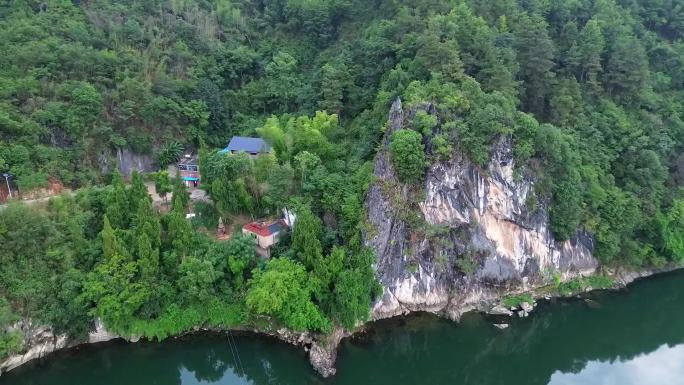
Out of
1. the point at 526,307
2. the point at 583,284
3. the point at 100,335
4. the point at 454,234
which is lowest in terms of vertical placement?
the point at 100,335

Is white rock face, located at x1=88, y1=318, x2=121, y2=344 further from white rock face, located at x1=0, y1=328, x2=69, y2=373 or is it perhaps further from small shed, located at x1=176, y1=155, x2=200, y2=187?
small shed, located at x1=176, y1=155, x2=200, y2=187

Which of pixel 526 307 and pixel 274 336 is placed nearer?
pixel 274 336

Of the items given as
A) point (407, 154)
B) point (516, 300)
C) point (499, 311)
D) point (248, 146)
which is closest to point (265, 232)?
point (248, 146)

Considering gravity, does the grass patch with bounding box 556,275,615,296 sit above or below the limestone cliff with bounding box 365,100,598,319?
below

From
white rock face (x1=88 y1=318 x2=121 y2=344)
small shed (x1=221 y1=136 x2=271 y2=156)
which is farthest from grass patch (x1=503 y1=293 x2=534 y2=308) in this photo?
white rock face (x1=88 y1=318 x2=121 y2=344)

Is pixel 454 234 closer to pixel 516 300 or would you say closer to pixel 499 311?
pixel 499 311

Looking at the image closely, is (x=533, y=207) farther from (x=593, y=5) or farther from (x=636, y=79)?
(x=593, y=5)

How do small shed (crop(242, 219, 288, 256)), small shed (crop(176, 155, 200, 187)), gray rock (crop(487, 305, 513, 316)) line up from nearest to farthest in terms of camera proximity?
small shed (crop(242, 219, 288, 256)), gray rock (crop(487, 305, 513, 316)), small shed (crop(176, 155, 200, 187))
